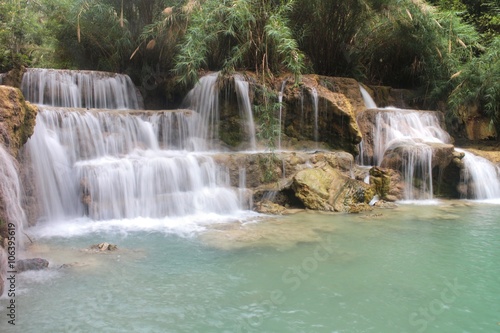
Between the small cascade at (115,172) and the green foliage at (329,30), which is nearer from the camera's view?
the small cascade at (115,172)

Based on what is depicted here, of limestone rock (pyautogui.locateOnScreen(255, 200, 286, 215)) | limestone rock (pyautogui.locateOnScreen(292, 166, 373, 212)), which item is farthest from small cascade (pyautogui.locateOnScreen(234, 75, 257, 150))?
limestone rock (pyautogui.locateOnScreen(255, 200, 286, 215))

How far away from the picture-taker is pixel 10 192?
15.0ft

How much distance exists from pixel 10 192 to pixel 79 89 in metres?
5.95

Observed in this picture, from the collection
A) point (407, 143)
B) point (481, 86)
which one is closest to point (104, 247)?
point (407, 143)

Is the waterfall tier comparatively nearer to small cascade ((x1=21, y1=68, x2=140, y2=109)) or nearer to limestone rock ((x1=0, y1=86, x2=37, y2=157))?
small cascade ((x1=21, y1=68, x2=140, y2=109))

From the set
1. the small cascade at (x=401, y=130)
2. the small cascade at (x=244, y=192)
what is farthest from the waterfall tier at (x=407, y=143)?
the small cascade at (x=244, y=192)

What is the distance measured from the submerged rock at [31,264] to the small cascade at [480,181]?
8.50m

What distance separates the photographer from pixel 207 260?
4.87 meters

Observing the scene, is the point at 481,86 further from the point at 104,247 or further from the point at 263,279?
the point at 104,247

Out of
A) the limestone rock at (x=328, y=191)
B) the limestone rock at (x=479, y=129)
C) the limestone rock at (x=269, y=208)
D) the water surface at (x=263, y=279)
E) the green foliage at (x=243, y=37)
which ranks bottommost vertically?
the water surface at (x=263, y=279)

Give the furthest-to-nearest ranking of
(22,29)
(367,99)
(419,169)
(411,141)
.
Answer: (22,29)
(367,99)
(411,141)
(419,169)

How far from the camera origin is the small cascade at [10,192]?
438 centimetres

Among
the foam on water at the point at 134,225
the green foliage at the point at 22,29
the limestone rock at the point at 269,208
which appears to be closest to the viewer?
the foam on water at the point at 134,225

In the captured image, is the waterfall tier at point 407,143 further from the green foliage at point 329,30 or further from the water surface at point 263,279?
the water surface at point 263,279
